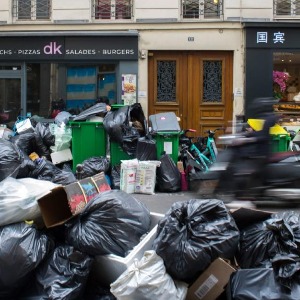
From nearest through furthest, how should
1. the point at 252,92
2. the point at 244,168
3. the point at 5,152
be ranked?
the point at 244,168, the point at 5,152, the point at 252,92

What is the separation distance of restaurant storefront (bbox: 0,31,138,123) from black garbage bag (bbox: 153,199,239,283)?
27.8 feet

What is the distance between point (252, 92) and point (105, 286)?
885cm

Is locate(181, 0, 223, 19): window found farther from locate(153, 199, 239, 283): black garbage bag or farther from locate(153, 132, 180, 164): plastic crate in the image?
locate(153, 199, 239, 283): black garbage bag

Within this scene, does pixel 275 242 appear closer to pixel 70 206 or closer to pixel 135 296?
pixel 135 296

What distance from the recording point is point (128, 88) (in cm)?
1208

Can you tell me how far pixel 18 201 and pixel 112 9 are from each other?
9.12m

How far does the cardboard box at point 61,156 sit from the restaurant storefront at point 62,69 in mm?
2879

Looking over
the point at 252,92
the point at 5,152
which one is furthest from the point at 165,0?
the point at 5,152

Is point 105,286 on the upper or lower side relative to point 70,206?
lower

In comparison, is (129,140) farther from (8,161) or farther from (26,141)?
(8,161)

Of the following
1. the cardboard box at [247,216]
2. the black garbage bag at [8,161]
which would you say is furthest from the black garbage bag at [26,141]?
the cardboard box at [247,216]

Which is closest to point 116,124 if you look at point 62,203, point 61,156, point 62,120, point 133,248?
point 61,156

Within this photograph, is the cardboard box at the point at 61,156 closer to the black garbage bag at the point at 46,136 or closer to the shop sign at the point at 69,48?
the black garbage bag at the point at 46,136

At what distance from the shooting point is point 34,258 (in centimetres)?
390
